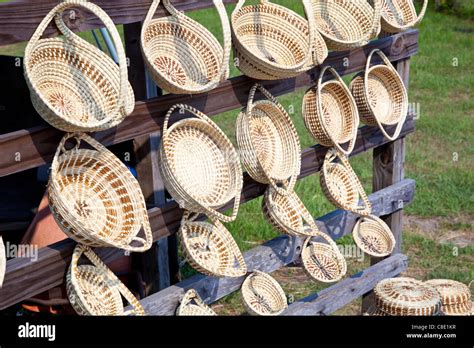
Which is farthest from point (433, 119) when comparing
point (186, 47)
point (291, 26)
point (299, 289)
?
point (186, 47)

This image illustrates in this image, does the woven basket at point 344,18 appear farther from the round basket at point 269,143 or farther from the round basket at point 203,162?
the round basket at point 203,162

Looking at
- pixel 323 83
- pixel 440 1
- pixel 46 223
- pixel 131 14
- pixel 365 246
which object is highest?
pixel 131 14

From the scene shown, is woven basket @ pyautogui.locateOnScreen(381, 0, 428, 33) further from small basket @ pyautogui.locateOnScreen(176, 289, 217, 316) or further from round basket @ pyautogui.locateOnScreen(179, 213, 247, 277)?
small basket @ pyautogui.locateOnScreen(176, 289, 217, 316)

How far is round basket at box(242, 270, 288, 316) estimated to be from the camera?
3490mm

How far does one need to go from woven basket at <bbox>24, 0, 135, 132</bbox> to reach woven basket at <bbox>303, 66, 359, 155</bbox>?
1.12 metres

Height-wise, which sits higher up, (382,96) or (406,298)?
(382,96)

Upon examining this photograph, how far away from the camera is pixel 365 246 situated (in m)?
4.01

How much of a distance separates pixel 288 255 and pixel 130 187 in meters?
1.09

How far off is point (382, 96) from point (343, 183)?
1.72ft

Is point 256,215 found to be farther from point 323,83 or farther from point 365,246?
point 323,83

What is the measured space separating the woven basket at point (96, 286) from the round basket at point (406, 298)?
1.27 meters

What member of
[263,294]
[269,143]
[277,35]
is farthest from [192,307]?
[277,35]

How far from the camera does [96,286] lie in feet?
9.38

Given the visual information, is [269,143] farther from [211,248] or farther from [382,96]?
[382,96]
